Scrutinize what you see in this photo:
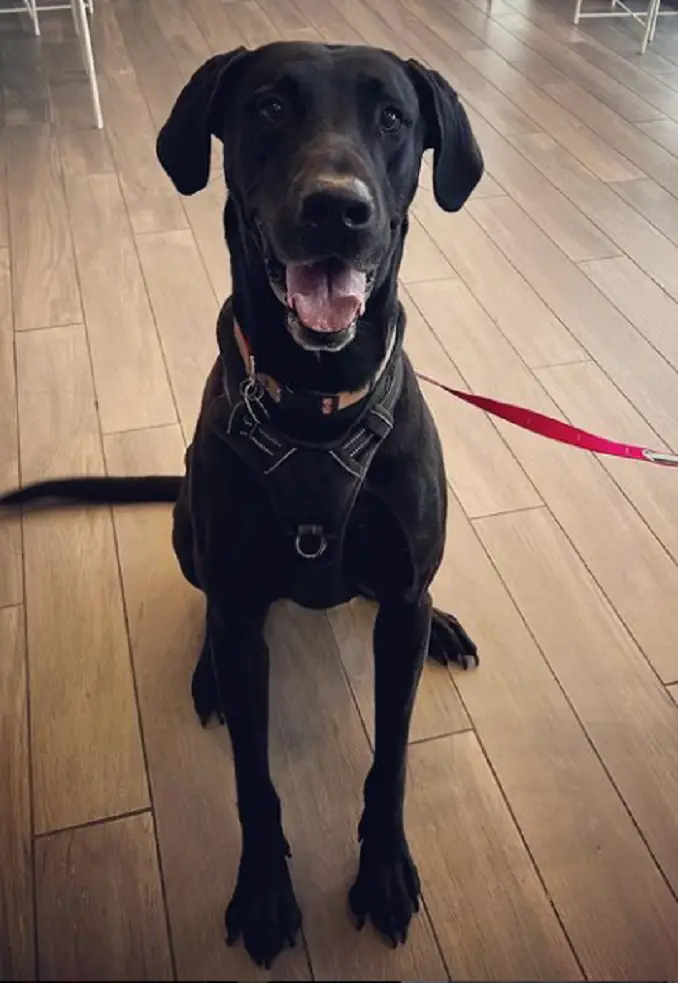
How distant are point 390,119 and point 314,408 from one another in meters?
0.33

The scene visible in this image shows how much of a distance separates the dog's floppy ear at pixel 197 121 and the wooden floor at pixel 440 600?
0.75 metres

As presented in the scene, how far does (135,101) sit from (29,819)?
2692mm

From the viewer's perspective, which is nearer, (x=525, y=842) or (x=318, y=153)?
(x=318, y=153)

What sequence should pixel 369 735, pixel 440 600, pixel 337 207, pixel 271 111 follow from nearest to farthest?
pixel 337 207 < pixel 271 111 < pixel 369 735 < pixel 440 600

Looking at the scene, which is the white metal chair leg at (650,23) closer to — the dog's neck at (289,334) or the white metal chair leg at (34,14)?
the white metal chair leg at (34,14)

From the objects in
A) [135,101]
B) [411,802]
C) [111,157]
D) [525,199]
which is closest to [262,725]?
[411,802]

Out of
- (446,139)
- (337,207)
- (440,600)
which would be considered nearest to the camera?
(337,207)

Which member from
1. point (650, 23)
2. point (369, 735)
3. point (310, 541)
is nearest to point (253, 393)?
point (310, 541)

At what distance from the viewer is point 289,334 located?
1107mm

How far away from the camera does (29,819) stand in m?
1.37

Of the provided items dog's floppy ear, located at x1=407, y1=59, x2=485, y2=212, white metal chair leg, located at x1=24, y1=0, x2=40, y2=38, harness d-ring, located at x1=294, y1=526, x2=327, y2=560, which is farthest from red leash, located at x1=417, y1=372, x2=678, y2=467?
white metal chair leg, located at x1=24, y1=0, x2=40, y2=38

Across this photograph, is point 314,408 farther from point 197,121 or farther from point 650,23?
point 650,23

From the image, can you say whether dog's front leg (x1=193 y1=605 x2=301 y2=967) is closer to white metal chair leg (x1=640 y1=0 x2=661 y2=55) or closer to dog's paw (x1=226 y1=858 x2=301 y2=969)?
dog's paw (x1=226 y1=858 x2=301 y2=969)

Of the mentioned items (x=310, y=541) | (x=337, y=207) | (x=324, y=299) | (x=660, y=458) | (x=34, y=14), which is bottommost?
(x=34, y=14)
